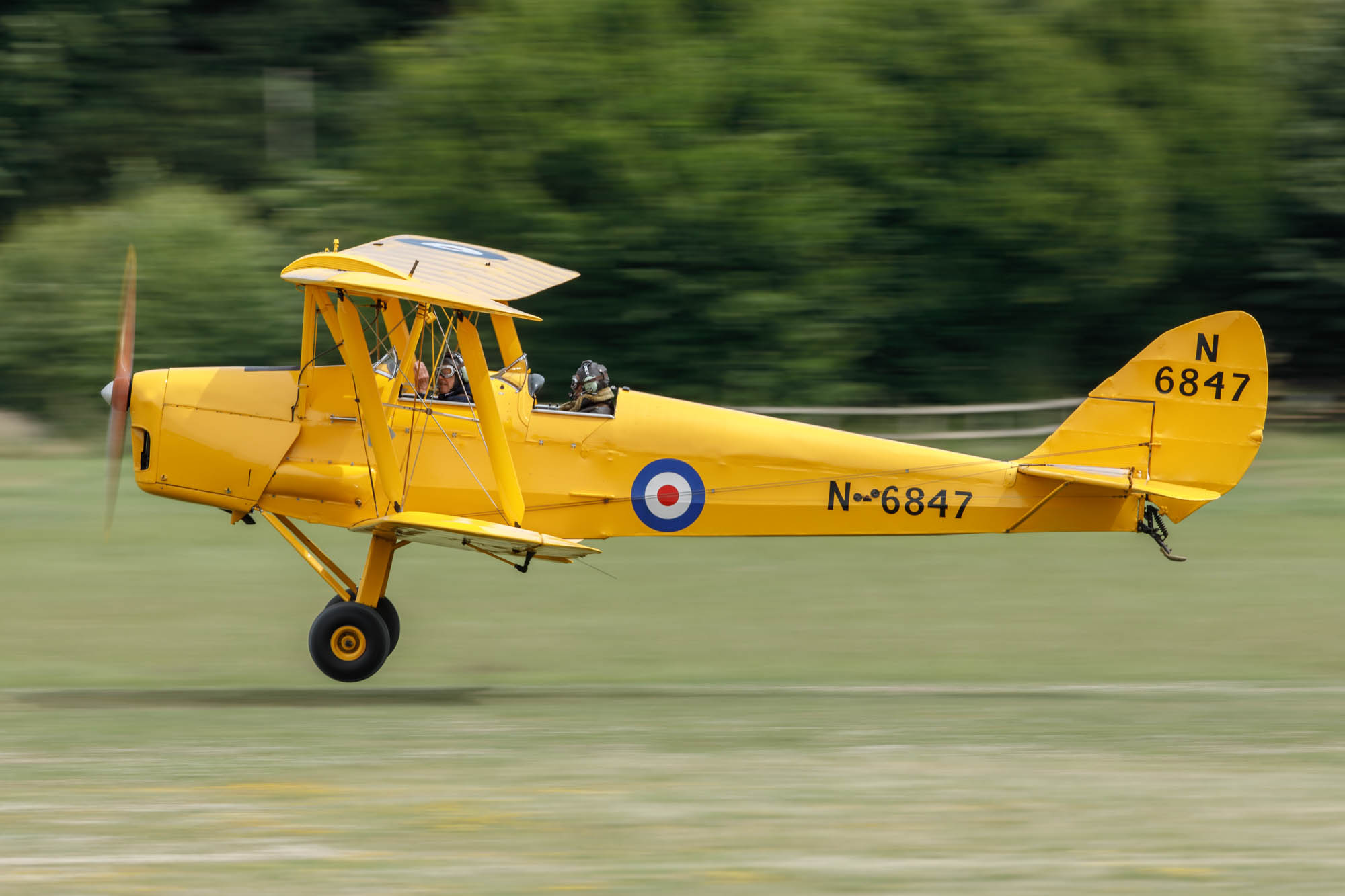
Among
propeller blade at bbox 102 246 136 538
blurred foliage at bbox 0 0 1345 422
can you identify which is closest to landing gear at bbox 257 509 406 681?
propeller blade at bbox 102 246 136 538

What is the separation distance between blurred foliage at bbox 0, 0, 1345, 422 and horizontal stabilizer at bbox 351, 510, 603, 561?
13067 mm

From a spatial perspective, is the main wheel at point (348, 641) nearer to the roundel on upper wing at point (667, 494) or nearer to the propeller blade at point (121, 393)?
the propeller blade at point (121, 393)

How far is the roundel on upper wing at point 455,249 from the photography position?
1045 centimetres

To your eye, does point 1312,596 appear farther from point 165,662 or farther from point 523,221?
point 523,221

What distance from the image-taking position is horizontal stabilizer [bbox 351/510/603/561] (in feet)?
28.3

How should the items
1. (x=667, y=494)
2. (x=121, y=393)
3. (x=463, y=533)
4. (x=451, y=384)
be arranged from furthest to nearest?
(x=667, y=494), (x=451, y=384), (x=121, y=393), (x=463, y=533)

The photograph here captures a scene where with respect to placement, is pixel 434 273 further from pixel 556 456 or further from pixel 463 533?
pixel 463 533

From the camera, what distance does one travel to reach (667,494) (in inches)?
388

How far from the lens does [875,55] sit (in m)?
23.1

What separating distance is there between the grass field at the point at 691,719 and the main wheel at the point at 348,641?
0.20 m

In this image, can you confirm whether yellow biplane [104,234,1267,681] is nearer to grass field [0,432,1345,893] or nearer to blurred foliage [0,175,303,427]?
grass field [0,432,1345,893]

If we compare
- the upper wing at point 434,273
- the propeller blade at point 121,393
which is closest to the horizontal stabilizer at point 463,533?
the upper wing at point 434,273

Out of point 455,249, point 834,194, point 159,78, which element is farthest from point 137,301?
point 455,249

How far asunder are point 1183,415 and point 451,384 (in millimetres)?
4893
